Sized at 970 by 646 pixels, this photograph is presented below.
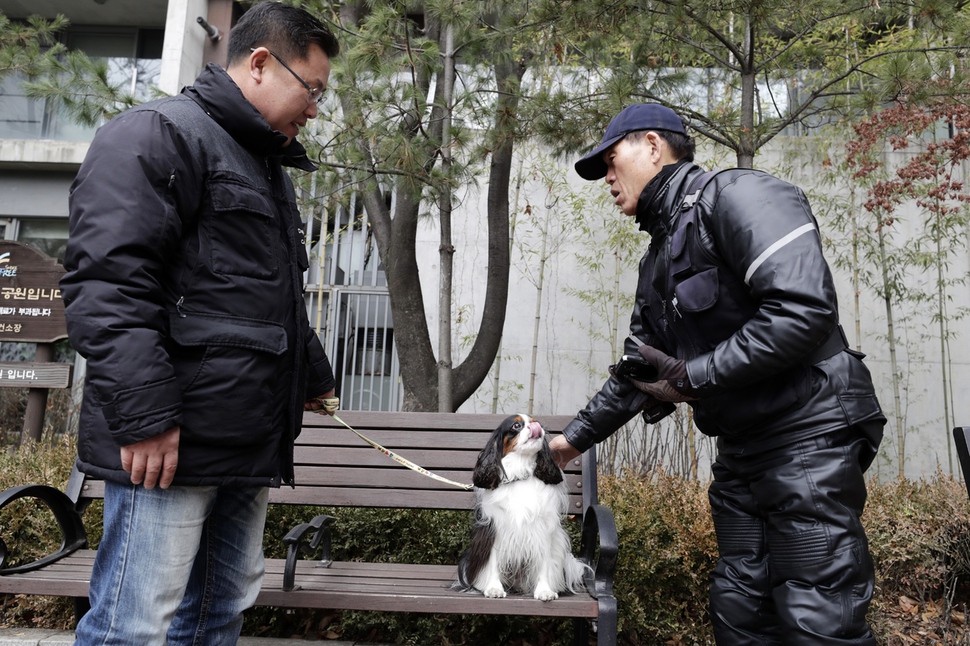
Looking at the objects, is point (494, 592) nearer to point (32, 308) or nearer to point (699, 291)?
point (699, 291)

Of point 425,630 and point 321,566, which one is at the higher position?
point 321,566

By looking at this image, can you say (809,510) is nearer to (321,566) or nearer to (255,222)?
(255,222)

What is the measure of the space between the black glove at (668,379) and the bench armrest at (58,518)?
240 cm

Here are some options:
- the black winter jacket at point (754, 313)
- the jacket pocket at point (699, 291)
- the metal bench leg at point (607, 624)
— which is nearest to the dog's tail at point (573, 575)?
the metal bench leg at point (607, 624)

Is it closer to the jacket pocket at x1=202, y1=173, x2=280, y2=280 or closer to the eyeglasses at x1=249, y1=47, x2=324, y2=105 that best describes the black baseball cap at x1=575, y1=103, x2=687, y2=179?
the eyeglasses at x1=249, y1=47, x2=324, y2=105

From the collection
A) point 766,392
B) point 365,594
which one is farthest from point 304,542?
point 766,392

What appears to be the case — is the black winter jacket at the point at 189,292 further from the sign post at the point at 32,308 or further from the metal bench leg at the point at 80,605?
the sign post at the point at 32,308

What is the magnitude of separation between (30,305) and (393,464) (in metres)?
3.82

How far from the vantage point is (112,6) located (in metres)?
9.97

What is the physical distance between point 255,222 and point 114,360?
52cm

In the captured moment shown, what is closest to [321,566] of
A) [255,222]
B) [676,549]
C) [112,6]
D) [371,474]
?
[371,474]

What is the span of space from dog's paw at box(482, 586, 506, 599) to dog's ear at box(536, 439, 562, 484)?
434mm

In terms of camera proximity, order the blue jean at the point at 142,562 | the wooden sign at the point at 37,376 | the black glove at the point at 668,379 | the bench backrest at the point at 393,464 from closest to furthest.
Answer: the blue jean at the point at 142,562 → the black glove at the point at 668,379 → the bench backrest at the point at 393,464 → the wooden sign at the point at 37,376

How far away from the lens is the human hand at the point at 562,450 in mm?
2619
